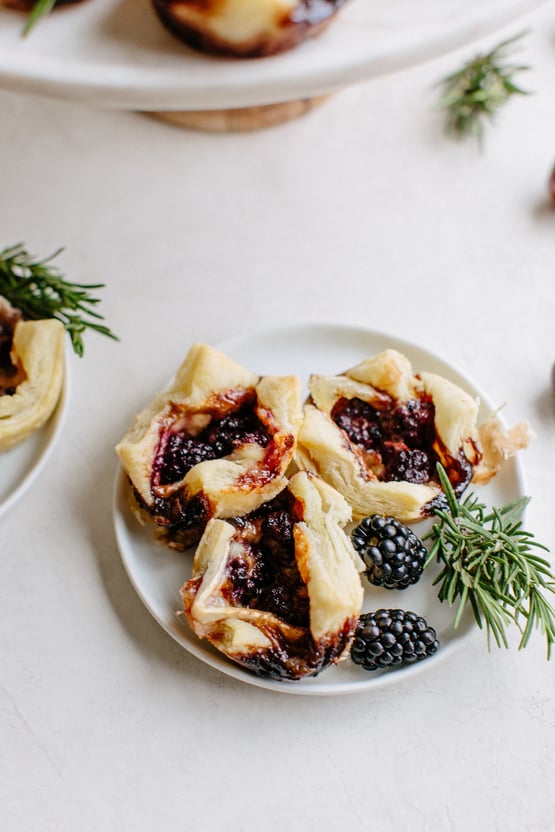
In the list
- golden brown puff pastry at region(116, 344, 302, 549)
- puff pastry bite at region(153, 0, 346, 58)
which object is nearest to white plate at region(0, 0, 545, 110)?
puff pastry bite at region(153, 0, 346, 58)

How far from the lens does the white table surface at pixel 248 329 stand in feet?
3.48

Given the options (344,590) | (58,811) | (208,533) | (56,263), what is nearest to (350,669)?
(344,590)

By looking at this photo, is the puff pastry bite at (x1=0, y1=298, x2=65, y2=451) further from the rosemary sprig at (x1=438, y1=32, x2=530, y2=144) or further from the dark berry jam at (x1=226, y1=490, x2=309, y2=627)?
the rosemary sprig at (x1=438, y1=32, x2=530, y2=144)

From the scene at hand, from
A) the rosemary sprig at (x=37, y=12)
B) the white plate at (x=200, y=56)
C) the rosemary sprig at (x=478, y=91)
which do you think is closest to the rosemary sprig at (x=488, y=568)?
the white plate at (x=200, y=56)

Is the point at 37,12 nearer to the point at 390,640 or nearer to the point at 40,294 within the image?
the point at 40,294

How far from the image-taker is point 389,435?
3.77 ft

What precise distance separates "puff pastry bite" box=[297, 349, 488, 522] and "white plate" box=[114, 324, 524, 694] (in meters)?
0.09

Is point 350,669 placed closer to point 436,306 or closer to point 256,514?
point 256,514

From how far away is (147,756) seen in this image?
1075 mm

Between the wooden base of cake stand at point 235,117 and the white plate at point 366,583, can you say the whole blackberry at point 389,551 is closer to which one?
the white plate at point 366,583

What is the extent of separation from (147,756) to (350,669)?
0.92ft

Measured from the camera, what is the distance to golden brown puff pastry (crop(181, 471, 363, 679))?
978mm

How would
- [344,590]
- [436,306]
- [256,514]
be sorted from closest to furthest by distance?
1. [344,590]
2. [256,514]
3. [436,306]

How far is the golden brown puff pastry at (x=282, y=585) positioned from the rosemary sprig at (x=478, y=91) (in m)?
0.85
